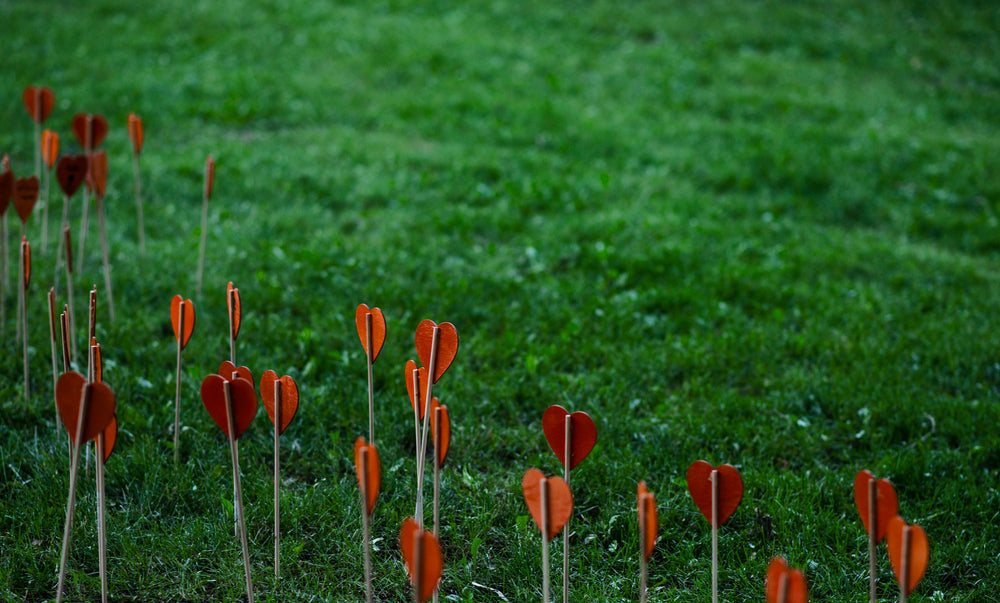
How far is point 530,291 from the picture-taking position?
4.32m

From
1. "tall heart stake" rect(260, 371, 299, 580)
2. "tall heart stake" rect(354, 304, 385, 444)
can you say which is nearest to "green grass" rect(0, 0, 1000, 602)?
"tall heart stake" rect(260, 371, 299, 580)

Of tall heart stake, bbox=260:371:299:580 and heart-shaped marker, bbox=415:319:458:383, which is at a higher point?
heart-shaped marker, bbox=415:319:458:383

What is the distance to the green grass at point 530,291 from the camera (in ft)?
8.36

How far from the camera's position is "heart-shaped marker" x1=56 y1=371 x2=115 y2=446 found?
67.9 inches

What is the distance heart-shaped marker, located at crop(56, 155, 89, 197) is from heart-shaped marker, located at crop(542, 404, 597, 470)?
236cm

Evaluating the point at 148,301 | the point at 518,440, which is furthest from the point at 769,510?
the point at 148,301

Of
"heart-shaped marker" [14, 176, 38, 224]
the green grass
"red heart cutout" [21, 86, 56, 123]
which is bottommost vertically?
the green grass

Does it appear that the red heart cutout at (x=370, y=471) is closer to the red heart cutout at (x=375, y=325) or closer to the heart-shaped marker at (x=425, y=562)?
the heart-shaped marker at (x=425, y=562)

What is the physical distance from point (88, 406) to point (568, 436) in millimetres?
1084

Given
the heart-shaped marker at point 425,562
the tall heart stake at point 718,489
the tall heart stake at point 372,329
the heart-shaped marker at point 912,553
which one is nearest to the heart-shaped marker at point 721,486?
the tall heart stake at point 718,489

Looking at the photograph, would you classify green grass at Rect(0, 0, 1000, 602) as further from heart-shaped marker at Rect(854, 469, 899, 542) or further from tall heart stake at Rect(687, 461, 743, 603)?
heart-shaped marker at Rect(854, 469, 899, 542)

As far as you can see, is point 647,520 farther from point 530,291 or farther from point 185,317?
point 530,291

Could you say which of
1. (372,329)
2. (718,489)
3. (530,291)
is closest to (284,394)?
(372,329)

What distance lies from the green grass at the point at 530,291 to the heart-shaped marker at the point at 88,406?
759 millimetres
